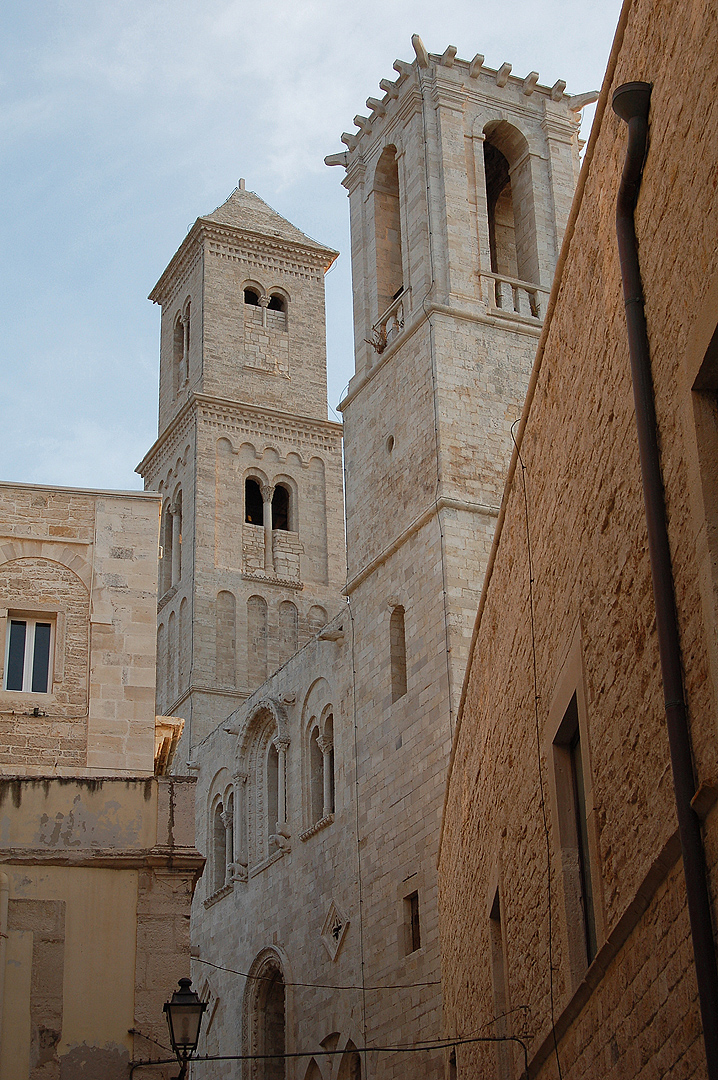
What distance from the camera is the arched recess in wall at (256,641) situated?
3547 cm

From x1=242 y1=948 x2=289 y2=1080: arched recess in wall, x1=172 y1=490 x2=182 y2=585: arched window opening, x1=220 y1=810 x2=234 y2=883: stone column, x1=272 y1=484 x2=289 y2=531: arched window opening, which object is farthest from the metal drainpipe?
x1=272 y1=484 x2=289 y2=531: arched window opening

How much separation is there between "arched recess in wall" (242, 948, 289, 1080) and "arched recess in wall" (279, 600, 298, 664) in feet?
35.1

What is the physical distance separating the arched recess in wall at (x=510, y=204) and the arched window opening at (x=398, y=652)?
627 cm

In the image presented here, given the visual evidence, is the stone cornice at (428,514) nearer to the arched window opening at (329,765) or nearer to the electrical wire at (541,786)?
the arched window opening at (329,765)

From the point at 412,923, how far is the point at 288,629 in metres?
16.6

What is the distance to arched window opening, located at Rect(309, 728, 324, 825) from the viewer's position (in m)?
25.1

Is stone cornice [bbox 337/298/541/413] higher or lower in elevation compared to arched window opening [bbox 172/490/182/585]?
lower

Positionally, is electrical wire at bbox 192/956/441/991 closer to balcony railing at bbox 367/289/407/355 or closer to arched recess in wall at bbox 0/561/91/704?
arched recess in wall at bbox 0/561/91/704

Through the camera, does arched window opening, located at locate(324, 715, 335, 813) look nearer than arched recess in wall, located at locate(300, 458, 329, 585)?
Yes

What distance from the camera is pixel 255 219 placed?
42.4 meters

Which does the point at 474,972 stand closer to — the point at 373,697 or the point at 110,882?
the point at 110,882

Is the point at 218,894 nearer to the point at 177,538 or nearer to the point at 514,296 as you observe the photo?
the point at 177,538

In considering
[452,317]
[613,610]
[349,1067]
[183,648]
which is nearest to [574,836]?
[613,610]

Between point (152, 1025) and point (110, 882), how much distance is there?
131 centimetres
